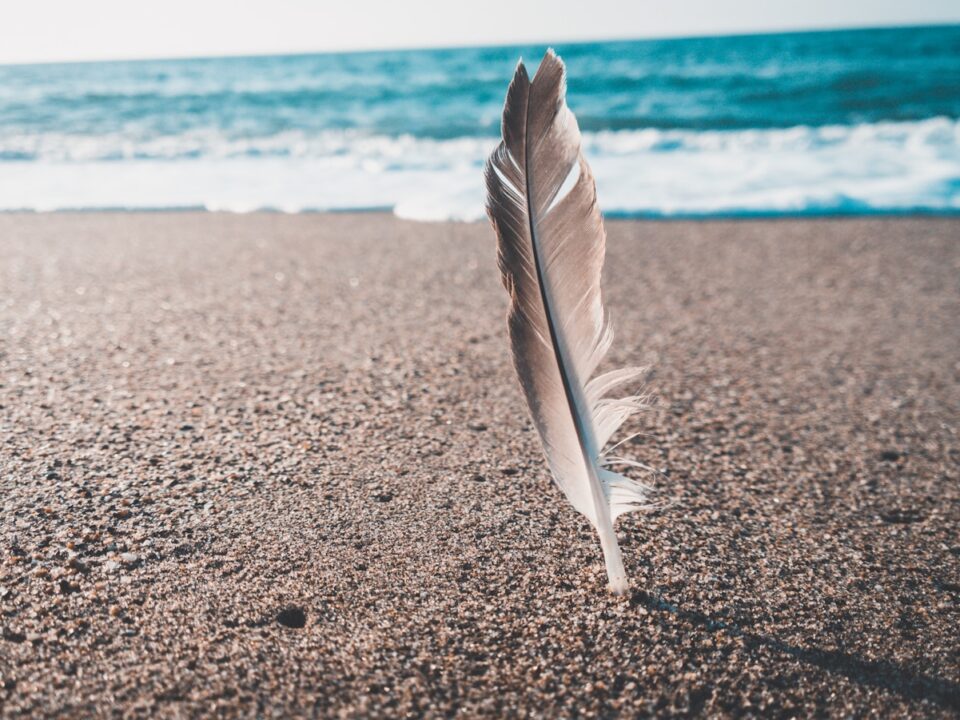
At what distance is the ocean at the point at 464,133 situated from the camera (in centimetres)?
677

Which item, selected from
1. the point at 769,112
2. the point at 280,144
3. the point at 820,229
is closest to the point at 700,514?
the point at 820,229

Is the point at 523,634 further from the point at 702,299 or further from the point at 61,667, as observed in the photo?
the point at 702,299

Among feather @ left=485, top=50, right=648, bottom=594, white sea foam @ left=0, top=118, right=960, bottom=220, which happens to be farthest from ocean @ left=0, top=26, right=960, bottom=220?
feather @ left=485, top=50, right=648, bottom=594

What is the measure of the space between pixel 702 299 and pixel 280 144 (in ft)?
29.5

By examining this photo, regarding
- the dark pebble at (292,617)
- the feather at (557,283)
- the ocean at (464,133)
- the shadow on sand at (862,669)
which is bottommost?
the ocean at (464,133)

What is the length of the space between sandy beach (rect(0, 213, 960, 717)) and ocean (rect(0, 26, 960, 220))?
318cm

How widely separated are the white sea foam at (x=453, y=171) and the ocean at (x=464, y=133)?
0.04 m

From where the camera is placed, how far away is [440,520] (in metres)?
1.78

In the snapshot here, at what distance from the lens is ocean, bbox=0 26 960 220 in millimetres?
6766

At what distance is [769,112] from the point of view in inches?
523

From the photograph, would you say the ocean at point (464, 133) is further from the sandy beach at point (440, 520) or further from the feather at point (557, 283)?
the feather at point (557, 283)

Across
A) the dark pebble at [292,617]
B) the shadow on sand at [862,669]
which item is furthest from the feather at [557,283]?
the dark pebble at [292,617]

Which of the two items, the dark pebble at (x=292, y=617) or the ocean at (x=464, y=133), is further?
the ocean at (x=464, y=133)

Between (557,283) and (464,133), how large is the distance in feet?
35.9
